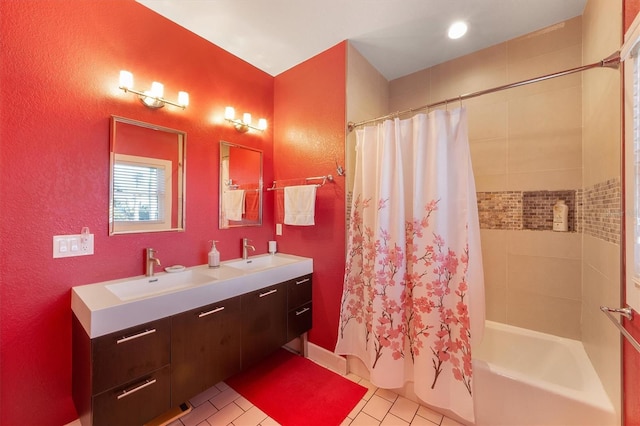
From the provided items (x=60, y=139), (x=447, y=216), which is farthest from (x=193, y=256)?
(x=447, y=216)

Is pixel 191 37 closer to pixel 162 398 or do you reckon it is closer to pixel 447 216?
pixel 447 216

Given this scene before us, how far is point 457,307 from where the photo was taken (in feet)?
4.57

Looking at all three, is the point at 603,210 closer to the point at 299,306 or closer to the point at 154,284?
the point at 299,306

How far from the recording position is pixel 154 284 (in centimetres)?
159

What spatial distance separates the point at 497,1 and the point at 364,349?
2.55 metres

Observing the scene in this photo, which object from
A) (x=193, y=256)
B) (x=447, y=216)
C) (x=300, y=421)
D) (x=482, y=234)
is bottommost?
(x=300, y=421)

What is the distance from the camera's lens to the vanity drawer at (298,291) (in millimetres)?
1920

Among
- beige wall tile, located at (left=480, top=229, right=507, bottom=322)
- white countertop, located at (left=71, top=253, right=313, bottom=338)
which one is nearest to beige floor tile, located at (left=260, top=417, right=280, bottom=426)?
white countertop, located at (left=71, top=253, right=313, bottom=338)

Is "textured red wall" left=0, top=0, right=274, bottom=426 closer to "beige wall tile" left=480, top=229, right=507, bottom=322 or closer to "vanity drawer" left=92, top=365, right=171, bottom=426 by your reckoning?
"vanity drawer" left=92, top=365, right=171, bottom=426

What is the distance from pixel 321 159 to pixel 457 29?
1410 mm

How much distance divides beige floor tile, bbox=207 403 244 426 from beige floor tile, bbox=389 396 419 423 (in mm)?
999

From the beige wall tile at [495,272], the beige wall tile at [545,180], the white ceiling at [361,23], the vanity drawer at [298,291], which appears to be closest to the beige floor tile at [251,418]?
the vanity drawer at [298,291]

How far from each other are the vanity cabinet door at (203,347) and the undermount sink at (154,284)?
205 mm

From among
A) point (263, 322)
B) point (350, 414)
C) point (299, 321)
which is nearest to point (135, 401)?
point (263, 322)
